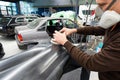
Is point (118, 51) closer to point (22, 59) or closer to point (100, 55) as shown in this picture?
point (100, 55)

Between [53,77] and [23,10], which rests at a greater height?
[23,10]

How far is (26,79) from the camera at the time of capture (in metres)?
0.83

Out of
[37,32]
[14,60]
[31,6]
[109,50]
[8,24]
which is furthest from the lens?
[31,6]

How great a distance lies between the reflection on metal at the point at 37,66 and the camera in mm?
850

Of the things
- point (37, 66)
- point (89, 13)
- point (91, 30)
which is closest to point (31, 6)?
point (89, 13)

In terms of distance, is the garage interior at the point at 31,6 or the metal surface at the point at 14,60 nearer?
the metal surface at the point at 14,60

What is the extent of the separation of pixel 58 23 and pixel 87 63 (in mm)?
4472

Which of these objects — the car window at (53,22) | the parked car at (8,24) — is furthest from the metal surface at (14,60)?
the parked car at (8,24)

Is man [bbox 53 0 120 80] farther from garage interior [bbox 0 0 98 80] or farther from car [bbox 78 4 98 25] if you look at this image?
garage interior [bbox 0 0 98 80]

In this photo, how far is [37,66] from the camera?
965 mm

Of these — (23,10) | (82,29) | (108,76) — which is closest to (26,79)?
(108,76)

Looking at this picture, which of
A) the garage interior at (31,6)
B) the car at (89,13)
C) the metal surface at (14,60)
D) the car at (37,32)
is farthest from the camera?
the garage interior at (31,6)

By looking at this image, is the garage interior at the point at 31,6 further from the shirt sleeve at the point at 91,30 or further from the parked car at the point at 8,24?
the shirt sleeve at the point at 91,30

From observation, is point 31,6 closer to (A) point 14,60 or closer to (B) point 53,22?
(B) point 53,22
